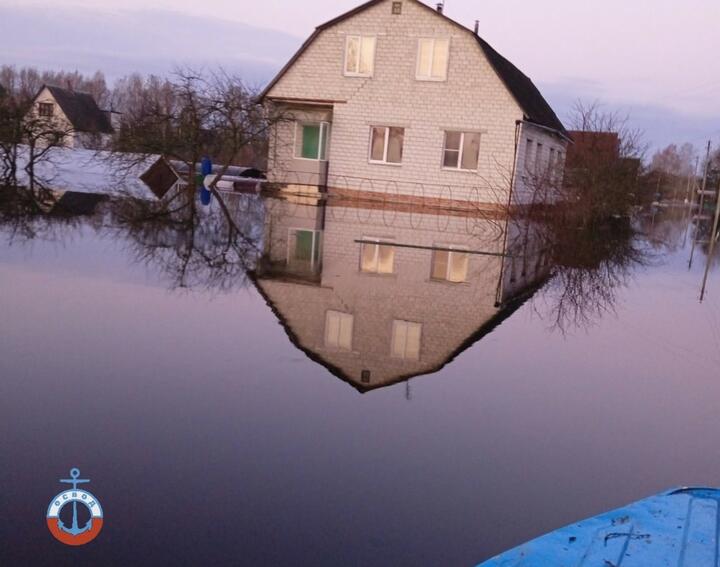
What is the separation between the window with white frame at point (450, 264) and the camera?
40.9 feet

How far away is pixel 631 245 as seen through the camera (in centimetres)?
2305

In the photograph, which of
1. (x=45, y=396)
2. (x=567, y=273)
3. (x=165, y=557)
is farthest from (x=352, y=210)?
(x=165, y=557)

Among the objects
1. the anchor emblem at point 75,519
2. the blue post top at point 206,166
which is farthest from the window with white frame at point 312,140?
the anchor emblem at point 75,519

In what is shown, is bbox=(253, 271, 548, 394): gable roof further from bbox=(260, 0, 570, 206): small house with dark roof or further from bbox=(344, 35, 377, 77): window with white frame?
bbox=(344, 35, 377, 77): window with white frame

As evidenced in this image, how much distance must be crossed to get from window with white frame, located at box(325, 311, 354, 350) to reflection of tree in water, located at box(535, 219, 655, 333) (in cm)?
267

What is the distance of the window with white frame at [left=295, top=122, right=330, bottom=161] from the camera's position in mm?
31125

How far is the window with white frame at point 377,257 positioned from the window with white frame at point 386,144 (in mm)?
14047

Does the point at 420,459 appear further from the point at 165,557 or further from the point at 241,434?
the point at 165,557

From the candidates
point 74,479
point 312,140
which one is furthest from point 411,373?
point 312,140

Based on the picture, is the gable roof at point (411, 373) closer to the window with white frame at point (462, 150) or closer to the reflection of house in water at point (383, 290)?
the reflection of house in water at point (383, 290)

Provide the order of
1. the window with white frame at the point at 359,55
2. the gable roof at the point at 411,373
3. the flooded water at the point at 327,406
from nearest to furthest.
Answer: the flooded water at the point at 327,406 < the gable roof at the point at 411,373 < the window with white frame at the point at 359,55

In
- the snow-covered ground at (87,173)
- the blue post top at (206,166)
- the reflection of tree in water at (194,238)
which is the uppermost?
the blue post top at (206,166)

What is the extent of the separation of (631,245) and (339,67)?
13.7m

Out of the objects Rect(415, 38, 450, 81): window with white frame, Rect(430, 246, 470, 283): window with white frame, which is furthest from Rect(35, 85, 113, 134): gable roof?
Rect(430, 246, 470, 283): window with white frame
